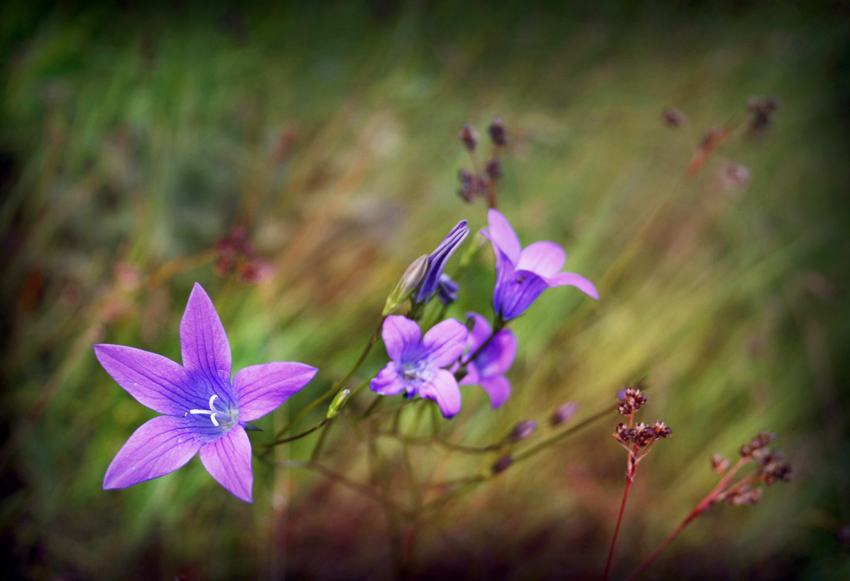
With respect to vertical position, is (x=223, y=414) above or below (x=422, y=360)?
below

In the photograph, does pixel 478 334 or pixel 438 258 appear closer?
pixel 438 258

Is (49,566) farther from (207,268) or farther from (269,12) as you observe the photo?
(269,12)

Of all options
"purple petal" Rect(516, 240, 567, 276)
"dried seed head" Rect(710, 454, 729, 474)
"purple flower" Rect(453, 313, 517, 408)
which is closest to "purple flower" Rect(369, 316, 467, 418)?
"purple flower" Rect(453, 313, 517, 408)

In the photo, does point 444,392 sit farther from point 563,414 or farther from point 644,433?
point 563,414

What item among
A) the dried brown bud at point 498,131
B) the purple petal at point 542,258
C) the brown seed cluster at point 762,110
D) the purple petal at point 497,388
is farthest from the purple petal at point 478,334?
the brown seed cluster at point 762,110

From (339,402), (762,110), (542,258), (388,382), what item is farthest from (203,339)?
(762,110)

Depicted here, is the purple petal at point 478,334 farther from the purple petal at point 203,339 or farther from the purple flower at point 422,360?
the purple petal at point 203,339
